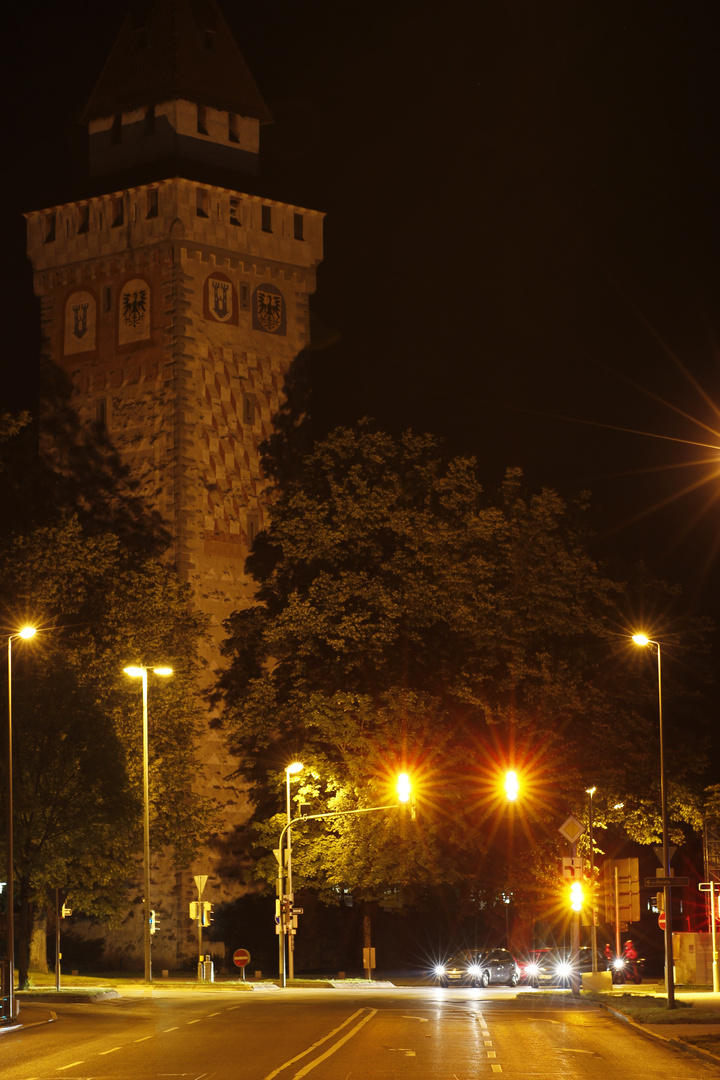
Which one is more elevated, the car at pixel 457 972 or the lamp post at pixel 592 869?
the lamp post at pixel 592 869

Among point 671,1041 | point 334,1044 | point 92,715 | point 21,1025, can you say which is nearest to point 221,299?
point 92,715

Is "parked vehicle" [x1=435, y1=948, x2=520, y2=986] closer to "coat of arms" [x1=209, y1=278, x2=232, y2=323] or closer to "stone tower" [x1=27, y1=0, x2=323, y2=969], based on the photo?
"stone tower" [x1=27, y1=0, x2=323, y2=969]

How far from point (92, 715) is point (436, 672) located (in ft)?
45.1

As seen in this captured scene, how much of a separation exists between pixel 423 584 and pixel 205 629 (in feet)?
28.0

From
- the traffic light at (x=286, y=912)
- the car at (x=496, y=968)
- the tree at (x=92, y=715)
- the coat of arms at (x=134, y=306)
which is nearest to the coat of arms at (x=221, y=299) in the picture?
the coat of arms at (x=134, y=306)

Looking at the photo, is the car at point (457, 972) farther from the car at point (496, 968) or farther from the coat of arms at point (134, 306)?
the coat of arms at point (134, 306)

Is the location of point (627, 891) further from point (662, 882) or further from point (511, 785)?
point (511, 785)

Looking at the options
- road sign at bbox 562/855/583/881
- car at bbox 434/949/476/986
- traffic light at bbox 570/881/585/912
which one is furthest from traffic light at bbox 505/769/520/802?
car at bbox 434/949/476/986

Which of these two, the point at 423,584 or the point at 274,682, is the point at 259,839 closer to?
the point at 274,682

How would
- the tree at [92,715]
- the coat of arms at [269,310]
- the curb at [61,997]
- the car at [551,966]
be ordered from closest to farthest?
the curb at [61,997], the tree at [92,715], the car at [551,966], the coat of arms at [269,310]

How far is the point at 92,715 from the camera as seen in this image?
5238 centimetres

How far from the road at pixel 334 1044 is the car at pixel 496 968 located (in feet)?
62.9

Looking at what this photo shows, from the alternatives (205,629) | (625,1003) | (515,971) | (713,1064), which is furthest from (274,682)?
(713,1064)

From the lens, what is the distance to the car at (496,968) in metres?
61.8
